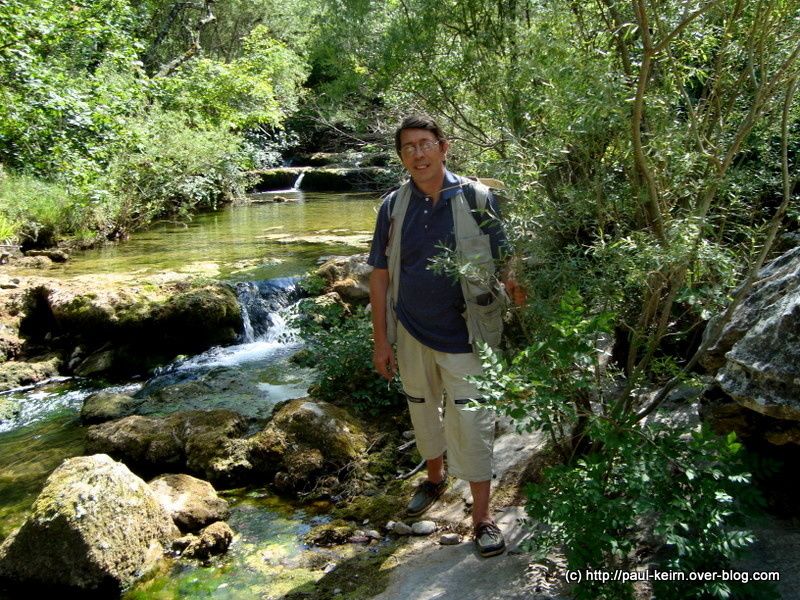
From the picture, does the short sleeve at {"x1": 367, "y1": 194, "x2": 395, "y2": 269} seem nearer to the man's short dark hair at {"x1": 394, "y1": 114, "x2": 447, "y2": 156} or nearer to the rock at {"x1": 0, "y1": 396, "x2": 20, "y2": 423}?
the man's short dark hair at {"x1": 394, "y1": 114, "x2": 447, "y2": 156}

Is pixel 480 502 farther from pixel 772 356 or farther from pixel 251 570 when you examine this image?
pixel 772 356

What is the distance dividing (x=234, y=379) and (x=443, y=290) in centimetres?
422

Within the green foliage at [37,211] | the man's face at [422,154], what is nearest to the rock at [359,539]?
the man's face at [422,154]

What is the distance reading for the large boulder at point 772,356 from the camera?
2.09 meters

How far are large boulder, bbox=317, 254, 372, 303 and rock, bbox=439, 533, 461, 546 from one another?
15.7 ft

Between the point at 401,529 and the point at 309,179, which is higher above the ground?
the point at 309,179

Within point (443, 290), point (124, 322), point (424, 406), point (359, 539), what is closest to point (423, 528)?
point (359, 539)

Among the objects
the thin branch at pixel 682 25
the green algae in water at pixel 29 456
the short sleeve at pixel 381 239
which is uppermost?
the thin branch at pixel 682 25

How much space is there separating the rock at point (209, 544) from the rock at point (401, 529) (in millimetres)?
919

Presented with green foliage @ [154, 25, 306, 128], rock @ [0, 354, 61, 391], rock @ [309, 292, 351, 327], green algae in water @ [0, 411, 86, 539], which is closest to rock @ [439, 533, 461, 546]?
rock @ [309, 292, 351, 327]

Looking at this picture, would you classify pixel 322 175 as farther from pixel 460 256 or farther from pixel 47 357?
pixel 460 256

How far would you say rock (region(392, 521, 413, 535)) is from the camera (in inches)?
142

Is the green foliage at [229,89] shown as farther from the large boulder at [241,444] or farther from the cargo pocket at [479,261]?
the cargo pocket at [479,261]

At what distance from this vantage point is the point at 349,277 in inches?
338
